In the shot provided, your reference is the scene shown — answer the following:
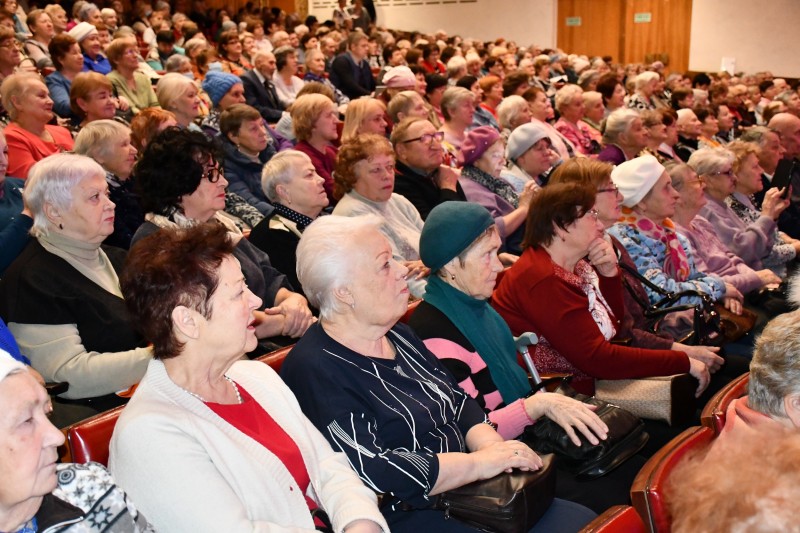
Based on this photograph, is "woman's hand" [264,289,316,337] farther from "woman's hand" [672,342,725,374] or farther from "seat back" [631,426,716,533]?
"seat back" [631,426,716,533]

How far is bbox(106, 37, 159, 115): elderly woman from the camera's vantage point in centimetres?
656

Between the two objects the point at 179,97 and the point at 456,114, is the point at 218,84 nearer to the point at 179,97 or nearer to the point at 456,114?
the point at 179,97

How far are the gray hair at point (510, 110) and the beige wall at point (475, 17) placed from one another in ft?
36.7

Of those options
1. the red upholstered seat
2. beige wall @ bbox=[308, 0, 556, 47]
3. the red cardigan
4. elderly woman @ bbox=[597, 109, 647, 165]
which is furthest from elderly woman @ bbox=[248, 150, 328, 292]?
beige wall @ bbox=[308, 0, 556, 47]

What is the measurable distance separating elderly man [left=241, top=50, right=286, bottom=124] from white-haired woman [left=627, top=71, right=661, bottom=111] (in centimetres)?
416

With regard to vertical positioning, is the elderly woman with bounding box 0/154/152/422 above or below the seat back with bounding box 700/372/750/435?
above

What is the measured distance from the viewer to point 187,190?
305 cm

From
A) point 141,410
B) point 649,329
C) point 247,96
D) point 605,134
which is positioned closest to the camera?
point 141,410

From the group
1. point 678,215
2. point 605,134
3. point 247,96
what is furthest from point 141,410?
point 247,96

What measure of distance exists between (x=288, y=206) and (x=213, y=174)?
71cm

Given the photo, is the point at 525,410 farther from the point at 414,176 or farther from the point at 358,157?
the point at 414,176

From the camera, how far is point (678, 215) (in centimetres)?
430

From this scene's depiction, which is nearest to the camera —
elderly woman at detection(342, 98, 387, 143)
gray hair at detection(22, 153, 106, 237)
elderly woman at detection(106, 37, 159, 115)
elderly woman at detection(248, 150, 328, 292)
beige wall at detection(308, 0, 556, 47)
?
gray hair at detection(22, 153, 106, 237)

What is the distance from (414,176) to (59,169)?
7.51 feet
